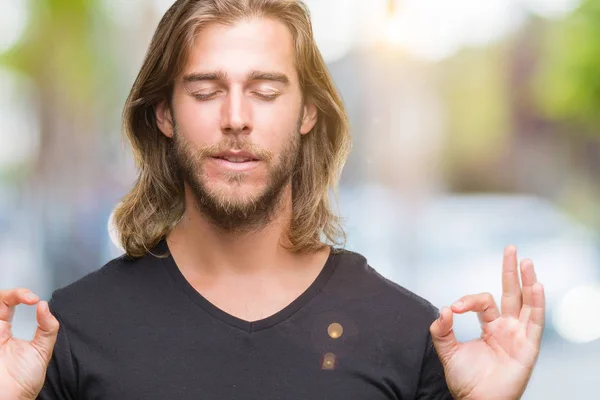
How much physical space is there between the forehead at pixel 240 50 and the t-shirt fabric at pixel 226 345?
544 millimetres

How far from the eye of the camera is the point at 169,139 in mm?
2793

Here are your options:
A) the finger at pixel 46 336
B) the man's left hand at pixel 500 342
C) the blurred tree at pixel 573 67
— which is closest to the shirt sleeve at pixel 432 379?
the man's left hand at pixel 500 342

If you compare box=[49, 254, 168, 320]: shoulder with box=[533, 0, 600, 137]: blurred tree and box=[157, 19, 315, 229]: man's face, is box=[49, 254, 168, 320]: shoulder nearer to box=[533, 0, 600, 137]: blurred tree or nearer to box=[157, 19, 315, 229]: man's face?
box=[157, 19, 315, 229]: man's face

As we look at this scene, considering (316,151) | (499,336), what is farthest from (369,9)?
(499,336)

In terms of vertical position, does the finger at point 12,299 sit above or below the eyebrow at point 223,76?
below

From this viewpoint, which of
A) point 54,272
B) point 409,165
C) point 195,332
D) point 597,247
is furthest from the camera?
point 597,247

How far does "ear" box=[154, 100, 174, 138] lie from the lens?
2644mm

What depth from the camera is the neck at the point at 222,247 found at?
2523mm

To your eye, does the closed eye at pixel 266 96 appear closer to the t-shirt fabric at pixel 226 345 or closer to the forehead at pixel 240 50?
the forehead at pixel 240 50

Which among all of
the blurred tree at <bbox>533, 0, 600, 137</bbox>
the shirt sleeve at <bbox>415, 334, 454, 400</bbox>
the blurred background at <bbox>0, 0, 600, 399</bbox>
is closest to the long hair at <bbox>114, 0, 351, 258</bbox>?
the shirt sleeve at <bbox>415, 334, 454, 400</bbox>

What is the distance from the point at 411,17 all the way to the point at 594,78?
4.24 metres

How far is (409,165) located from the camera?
12.3m

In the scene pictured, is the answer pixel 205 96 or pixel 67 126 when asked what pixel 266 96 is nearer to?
pixel 205 96

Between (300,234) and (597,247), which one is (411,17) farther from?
(300,234)
